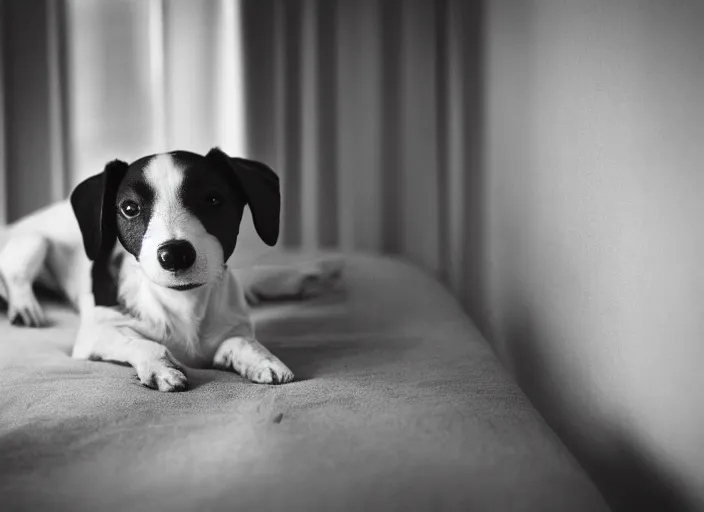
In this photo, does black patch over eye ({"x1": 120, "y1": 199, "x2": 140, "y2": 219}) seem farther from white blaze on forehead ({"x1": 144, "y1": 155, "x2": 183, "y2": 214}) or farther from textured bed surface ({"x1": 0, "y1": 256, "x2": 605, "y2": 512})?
textured bed surface ({"x1": 0, "y1": 256, "x2": 605, "y2": 512})

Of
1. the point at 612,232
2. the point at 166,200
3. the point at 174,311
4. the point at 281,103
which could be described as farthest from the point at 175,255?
the point at 281,103

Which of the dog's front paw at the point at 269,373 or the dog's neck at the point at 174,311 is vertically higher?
the dog's neck at the point at 174,311

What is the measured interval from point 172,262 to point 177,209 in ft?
0.34

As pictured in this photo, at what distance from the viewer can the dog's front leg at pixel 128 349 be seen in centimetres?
124

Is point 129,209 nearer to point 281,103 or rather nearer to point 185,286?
point 185,286

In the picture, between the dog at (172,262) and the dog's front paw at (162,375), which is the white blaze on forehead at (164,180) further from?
the dog's front paw at (162,375)

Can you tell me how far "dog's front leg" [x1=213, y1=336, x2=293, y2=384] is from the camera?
4.22 ft

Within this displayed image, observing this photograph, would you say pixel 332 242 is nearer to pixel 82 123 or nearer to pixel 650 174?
pixel 82 123

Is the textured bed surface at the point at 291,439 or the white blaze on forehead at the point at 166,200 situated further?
the white blaze on forehead at the point at 166,200

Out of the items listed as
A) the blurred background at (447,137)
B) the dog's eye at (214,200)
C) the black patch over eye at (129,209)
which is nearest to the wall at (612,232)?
the blurred background at (447,137)

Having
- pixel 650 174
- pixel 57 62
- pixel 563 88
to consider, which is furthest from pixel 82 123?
pixel 650 174

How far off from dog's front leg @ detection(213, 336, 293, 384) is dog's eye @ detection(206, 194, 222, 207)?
0.27 metres

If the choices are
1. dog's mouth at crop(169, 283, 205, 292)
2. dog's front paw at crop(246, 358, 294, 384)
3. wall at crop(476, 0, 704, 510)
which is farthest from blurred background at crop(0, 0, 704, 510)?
dog's mouth at crop(169, 283, 205, 292)

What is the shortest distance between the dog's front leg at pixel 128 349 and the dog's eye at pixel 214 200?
0.90 feet
